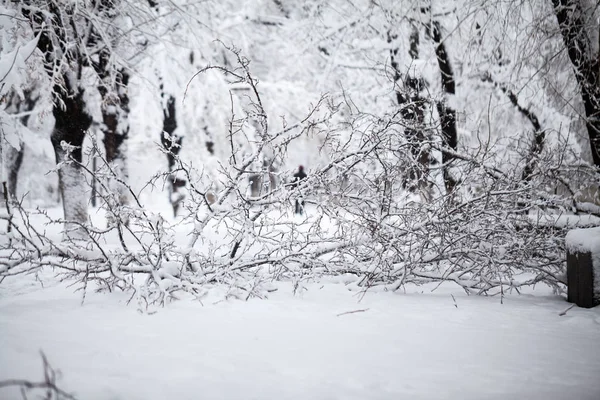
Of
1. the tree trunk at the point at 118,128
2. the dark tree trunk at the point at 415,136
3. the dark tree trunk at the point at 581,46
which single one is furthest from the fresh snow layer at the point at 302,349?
the tree trunk at the point at 118,128

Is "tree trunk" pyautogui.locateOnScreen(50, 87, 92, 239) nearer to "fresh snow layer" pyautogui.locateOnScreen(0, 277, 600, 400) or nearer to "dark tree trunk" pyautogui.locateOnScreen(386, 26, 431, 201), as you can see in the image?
"fresh snow layer" pyautogui.locateOnScreen(0, 277, 600, 400)

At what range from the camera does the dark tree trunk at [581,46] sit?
15.1 feet

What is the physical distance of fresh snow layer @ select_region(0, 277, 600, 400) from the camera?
5.89 ft

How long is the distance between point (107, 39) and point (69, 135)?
1899 mm

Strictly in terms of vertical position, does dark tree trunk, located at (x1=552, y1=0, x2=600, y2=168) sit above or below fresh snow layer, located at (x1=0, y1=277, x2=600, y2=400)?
above

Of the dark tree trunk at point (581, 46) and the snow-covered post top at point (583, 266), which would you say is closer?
the snow-covered post top at point (583, 266)

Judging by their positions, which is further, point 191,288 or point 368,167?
point 368,167

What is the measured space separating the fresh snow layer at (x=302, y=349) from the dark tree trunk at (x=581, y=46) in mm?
2876

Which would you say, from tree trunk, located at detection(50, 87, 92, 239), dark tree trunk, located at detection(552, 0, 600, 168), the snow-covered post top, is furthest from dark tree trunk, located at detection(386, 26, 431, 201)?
tree trunk, located at detection(50, 87, 92, 239)

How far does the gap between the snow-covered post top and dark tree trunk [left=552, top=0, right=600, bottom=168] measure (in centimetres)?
174

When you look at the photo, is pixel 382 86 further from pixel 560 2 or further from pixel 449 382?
pixel 449 382

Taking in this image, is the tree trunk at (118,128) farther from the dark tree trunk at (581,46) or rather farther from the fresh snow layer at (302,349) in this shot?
the dark tree trunk at (581,46)

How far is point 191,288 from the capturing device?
3.25 meters

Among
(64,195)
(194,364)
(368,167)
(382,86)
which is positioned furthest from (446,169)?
(64,195)
